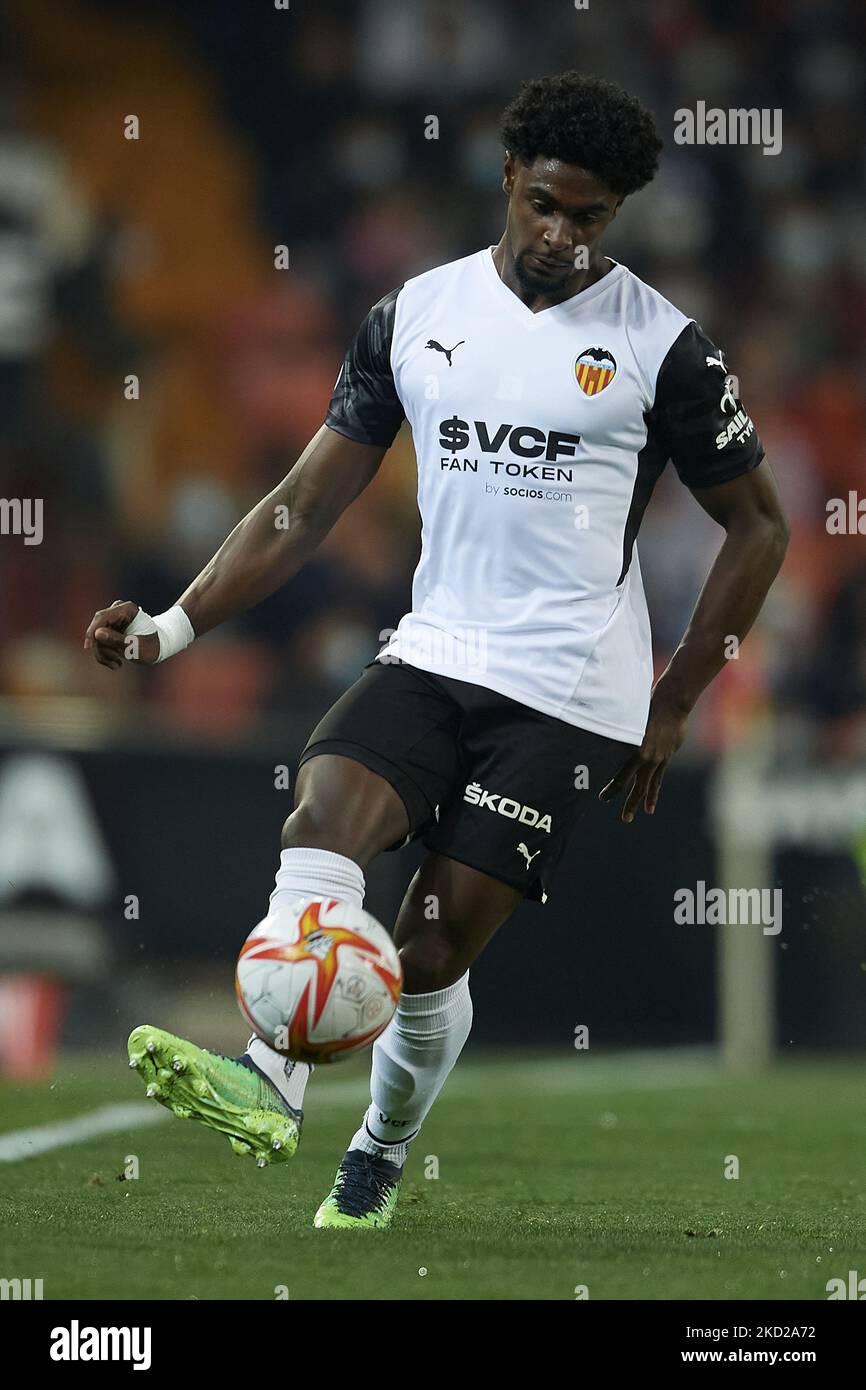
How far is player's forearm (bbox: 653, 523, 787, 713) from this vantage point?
468 centimetres

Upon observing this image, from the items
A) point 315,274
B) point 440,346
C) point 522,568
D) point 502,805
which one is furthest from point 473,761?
point 315,274

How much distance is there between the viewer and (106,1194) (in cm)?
486

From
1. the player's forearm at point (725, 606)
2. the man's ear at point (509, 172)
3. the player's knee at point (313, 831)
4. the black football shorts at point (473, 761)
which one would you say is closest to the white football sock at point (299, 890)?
the player's knee at point (313, 831)

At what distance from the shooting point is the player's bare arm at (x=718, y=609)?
4.67m

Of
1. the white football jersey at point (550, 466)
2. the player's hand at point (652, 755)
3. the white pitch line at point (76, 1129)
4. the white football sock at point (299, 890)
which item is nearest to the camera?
the white football sock at point (299, 890)

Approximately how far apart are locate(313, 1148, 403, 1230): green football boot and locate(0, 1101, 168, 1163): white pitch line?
1.32 metres

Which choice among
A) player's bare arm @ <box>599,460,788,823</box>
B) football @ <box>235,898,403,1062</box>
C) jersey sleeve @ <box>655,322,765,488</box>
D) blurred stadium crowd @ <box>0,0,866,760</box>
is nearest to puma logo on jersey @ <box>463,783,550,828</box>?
player's bare arm @ <box>599,460,788,823</box>

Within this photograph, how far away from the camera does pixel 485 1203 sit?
501cm

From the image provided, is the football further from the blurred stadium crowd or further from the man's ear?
Result: the blurred stadium crowd

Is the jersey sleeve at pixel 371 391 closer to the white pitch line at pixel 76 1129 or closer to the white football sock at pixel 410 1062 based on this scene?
the white football sock at pixel 410 1062

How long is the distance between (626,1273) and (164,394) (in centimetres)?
976

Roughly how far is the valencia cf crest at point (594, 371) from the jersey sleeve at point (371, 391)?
46cm
